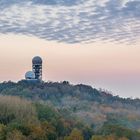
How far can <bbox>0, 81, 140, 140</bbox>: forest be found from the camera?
260 ft

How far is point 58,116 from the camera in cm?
10019

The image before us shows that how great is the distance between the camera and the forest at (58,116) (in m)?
79.1

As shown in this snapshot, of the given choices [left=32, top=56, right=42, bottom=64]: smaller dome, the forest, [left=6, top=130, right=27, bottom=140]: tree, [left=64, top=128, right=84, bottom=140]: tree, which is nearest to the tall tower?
[left=32, top=56, right=42, bottom=64]: smaller dome

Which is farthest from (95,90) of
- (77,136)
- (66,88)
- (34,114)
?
(77,136)

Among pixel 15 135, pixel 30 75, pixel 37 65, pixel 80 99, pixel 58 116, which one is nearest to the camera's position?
pixel 15 135

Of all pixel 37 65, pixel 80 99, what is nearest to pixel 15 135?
pixel 37 65

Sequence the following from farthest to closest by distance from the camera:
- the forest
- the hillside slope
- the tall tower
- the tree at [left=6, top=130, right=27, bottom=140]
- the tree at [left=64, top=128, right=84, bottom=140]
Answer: the hillside slope < the tall tower < the tree at [left=64, top=128, right=84, bottom=140] < the forest < the tree at [left=6, top=130, right=27, bottom=140]

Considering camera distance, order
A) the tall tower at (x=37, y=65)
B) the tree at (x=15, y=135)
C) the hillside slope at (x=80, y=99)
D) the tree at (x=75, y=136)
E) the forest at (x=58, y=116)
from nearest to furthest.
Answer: the tree at (x=15, y=135) < the forest at (x=58, y=116) < the tree at (x=75, y=136) < the tall tower at (x=37, y=65) < the hillside slope at (x=80, y=99)

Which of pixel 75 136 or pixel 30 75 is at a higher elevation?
pixel 30 75

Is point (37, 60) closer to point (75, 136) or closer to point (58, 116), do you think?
point (58, 116)

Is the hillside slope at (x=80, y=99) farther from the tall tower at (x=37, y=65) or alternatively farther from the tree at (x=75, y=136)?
the tree at (x=75, y=136)

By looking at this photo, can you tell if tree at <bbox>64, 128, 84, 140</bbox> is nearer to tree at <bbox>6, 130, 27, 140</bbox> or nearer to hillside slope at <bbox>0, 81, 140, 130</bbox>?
tree at <bbox>6, 130, 27, 140</bbox>

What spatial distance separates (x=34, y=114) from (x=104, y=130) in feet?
53.9

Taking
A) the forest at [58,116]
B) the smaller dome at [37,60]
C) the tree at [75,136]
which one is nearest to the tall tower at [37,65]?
the smaller dome at [37,60]
